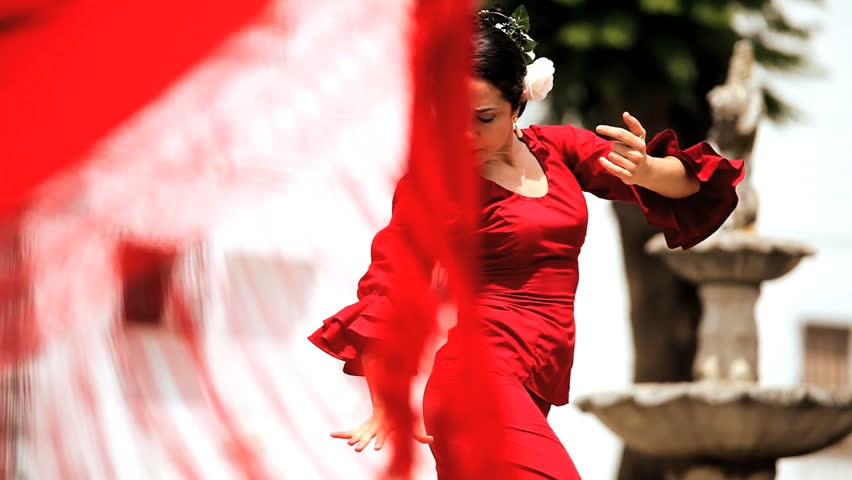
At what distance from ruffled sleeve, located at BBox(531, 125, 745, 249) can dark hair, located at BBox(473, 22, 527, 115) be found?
19 cm

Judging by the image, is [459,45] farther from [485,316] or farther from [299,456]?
[485,316]

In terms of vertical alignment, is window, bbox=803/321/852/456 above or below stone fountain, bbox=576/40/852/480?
below

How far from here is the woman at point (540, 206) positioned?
2002 millimetres

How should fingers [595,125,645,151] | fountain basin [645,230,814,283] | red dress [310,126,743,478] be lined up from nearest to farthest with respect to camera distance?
1. fingers [595,125,645,151]
2. red dress [310,126,743,478]
3. fountain basin [645,230,814,283]

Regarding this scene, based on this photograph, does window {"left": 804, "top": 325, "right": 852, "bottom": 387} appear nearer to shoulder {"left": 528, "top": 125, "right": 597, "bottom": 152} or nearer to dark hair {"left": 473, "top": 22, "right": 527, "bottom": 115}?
shoulder {"left": 528, "top": 125, "right": 597, "bottom": 152}

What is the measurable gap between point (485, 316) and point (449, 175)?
0.92 m

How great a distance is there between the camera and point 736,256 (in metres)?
7.21

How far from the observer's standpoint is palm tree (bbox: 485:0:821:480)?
762cm

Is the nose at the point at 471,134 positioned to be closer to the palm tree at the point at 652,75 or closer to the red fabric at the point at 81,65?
the red fabric at the point at 81,65

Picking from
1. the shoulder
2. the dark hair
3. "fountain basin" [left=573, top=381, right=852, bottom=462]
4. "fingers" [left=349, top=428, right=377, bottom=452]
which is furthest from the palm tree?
"fingers" [left=349, top=428, right=377, bottom=452]

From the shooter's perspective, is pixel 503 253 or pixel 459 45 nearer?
pixel 459 45

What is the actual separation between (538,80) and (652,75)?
5.91m

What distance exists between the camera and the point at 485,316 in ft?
6.90

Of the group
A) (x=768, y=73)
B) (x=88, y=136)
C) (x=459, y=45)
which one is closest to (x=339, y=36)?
(x=459, y=45)
